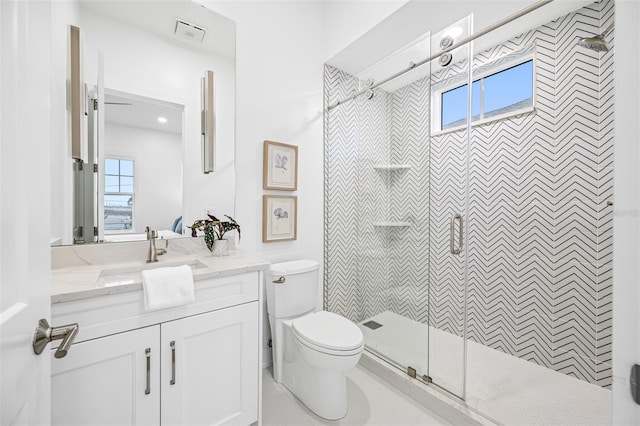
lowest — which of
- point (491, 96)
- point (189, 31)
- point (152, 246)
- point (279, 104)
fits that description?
point (152, 246)

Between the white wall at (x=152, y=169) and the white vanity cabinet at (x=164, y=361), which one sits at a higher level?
the white wall at (x=152, y=169)

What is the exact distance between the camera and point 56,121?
129 centimetres

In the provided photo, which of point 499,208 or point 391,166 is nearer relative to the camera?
point 391,166

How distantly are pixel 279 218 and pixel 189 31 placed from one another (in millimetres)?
1296

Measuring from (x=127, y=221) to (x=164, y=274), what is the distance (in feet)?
1.93

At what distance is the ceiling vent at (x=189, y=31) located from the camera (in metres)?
1.68

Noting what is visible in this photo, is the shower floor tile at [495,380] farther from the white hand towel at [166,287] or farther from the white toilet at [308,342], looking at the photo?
the white hand towel at [166,287]

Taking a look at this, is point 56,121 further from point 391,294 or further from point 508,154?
point 508,154

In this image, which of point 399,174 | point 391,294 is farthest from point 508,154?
point 391,294

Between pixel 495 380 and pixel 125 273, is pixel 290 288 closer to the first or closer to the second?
pixel 125 273

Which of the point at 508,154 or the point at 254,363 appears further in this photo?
the point at 508,154

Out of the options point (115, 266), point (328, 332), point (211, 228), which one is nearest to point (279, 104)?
point (211, 228)

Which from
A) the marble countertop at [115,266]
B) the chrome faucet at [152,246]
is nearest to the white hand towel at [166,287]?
the marble countertop at [115,266]

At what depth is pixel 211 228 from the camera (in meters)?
1.68
